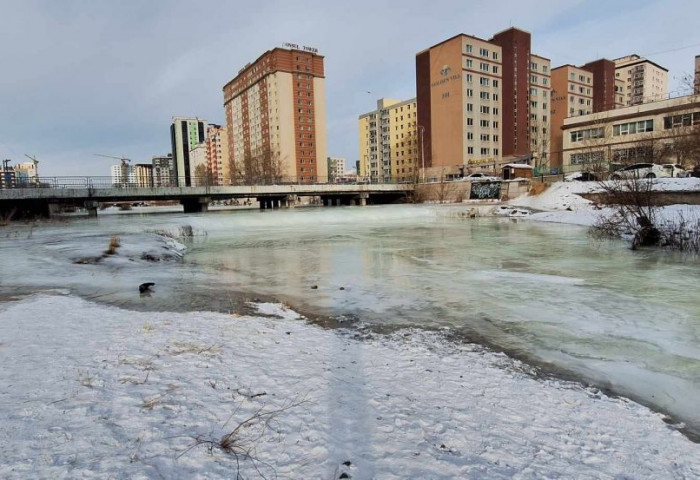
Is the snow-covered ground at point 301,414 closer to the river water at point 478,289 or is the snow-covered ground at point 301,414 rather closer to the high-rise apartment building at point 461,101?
the river water at point 478,289

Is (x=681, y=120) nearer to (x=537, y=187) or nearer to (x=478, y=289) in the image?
(x=537, y=187)

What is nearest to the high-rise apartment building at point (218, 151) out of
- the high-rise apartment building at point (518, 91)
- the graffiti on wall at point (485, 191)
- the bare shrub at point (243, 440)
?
the high-rise apartment building at point (518, 91)

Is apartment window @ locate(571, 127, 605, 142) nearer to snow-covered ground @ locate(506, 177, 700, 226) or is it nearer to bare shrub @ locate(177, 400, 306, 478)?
snow-covered ground @ locate(506, 177, 700, 226)

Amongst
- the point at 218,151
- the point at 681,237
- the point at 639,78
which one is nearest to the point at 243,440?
the point at 681,237

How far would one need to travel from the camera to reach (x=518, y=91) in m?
91.2

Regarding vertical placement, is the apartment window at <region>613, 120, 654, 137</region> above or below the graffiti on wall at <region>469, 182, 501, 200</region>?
above

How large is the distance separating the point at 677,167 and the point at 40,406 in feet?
128

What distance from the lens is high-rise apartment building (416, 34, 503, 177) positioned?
84.2 metres

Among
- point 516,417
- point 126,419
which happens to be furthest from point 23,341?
point 516,417

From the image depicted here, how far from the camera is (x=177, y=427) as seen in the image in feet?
10.7

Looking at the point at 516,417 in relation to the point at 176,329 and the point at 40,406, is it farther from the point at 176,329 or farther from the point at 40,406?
the point at 176,329

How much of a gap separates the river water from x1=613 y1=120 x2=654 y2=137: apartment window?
164ft

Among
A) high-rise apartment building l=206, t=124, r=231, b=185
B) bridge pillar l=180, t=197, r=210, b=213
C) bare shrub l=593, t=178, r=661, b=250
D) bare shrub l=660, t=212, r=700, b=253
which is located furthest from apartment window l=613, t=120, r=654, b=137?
high-rise apartment building l=206, t=124, r=231, b=185

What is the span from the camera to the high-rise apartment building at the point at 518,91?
294 feet
